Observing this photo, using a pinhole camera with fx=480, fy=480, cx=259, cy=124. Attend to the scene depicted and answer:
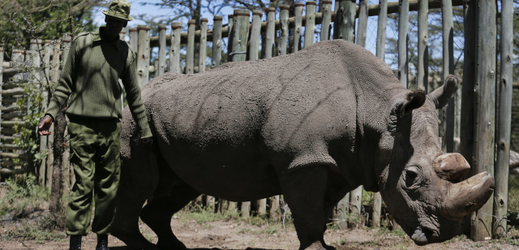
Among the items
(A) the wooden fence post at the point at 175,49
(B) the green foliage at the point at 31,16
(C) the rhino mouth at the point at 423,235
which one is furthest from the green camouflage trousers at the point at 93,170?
(A) the wooden fence post at the point at 175,49

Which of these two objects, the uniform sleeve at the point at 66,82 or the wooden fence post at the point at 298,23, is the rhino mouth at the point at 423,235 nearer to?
the uniform sleeve at the point at 66,82

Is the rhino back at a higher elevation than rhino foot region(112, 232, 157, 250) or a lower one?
higher

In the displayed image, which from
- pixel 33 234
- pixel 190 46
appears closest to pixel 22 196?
pixel 33 234

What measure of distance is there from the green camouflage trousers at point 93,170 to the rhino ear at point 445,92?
103 inches

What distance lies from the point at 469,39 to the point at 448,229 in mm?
2735

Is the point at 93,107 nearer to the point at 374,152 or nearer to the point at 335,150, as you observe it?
the point at 335,150

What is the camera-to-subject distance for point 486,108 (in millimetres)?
5094

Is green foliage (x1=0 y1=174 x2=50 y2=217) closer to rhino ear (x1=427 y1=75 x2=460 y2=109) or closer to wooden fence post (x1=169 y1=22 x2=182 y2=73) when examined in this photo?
wooden fence post (x1=169 y1=22 x2=182 y2=73)

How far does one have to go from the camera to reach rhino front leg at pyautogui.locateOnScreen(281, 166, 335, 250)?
3.69 meters

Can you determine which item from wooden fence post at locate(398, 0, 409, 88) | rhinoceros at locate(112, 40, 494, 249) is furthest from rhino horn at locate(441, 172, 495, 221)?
wooden fence post at locate(398, 0, 409, 88)

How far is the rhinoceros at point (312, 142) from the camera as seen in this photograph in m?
3.44

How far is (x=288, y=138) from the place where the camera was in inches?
146

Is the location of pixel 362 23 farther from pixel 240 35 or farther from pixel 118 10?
pixel 118 10

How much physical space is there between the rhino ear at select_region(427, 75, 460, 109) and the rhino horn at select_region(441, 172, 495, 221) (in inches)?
29.6
